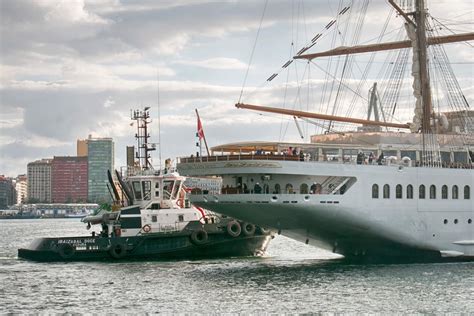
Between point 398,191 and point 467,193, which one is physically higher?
point 398,191

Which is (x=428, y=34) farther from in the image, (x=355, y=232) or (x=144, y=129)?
(x=144, y=129)

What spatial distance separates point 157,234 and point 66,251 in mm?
5290

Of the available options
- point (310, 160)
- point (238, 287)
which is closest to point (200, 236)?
point (310, 160)

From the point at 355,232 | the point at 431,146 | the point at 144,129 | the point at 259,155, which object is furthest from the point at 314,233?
the point at 144,129

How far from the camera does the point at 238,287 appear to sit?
130 ft

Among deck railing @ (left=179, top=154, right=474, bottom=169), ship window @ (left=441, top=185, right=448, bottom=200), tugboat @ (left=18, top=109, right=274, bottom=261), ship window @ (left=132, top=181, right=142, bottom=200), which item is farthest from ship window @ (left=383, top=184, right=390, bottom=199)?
ship window @ (left=132, top=181, right=142, bottom=200)

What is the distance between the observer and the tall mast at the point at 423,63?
52.0 metres

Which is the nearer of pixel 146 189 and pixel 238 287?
pixel 238 287

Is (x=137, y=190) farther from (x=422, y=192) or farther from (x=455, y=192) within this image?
(x=455, y=192)

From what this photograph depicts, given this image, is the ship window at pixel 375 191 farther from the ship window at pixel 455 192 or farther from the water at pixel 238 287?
the ship window at pixel 455 192

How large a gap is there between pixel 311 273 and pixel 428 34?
54.9 ft

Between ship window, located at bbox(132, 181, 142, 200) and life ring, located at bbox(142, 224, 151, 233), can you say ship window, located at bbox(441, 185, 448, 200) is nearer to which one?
life ring, located at bbox(142, 224, 151, 233)

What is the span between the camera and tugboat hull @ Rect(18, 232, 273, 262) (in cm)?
5409

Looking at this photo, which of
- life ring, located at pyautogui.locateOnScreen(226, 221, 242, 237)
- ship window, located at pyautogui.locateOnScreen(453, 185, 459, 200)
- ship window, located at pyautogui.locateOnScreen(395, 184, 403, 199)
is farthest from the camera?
life ring, located at pyautogui.locateOnScreen(226, 221, 242, 237)
